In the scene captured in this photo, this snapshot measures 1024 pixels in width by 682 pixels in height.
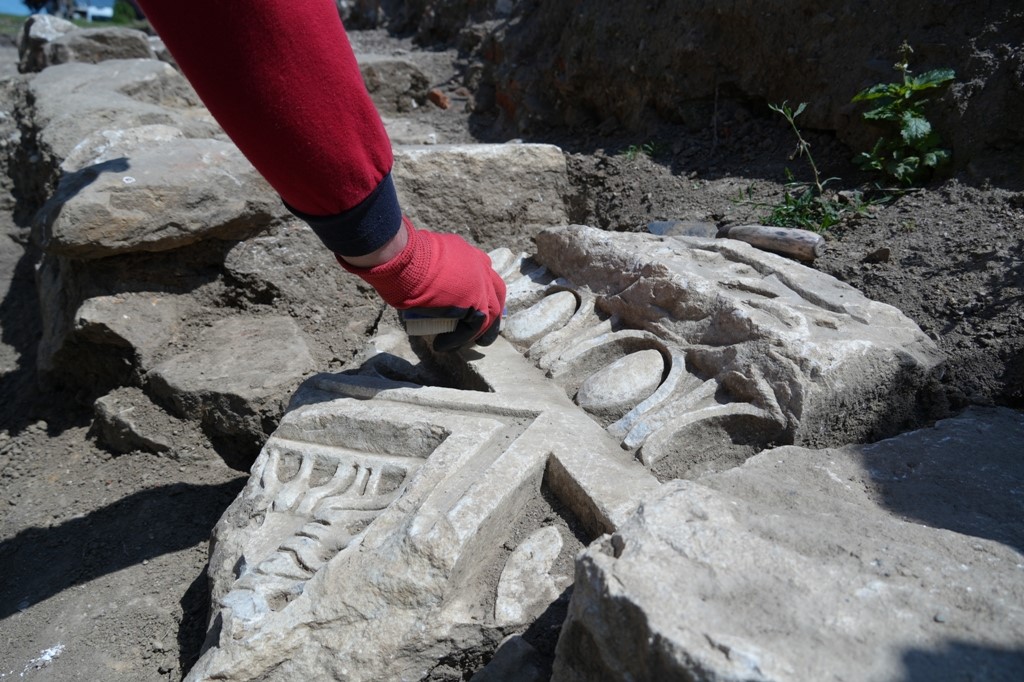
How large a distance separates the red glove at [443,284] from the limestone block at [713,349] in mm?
215

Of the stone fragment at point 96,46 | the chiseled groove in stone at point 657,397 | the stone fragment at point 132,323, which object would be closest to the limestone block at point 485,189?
the stone fragment at point 132,323

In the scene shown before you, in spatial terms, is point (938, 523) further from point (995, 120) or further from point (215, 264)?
point (215, 264)

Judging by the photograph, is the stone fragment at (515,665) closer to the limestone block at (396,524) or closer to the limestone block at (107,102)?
the limestone block at (396,524)

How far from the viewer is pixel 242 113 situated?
1321 millimetres

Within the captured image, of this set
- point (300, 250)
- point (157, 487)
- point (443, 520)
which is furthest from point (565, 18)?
point (443, 520)

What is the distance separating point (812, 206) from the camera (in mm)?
2812

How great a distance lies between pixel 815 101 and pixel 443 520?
2.57m

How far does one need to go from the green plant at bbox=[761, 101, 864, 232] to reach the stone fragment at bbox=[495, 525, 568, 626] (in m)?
Answer: 1.71

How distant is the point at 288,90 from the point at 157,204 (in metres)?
1.54

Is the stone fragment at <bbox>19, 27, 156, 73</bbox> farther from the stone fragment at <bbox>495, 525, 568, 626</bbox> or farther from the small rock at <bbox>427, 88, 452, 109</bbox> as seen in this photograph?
the stone fragment at <bbox>495, 525, 568, 626</bbox>

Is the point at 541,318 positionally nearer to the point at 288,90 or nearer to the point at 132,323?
the point at 288,90

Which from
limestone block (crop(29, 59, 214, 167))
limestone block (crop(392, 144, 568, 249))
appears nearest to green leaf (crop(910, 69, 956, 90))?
limestone block (crop(392, 144, 568, 249))

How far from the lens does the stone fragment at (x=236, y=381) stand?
2.39 m

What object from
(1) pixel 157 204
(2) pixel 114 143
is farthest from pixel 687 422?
(2) pixel 114 143
